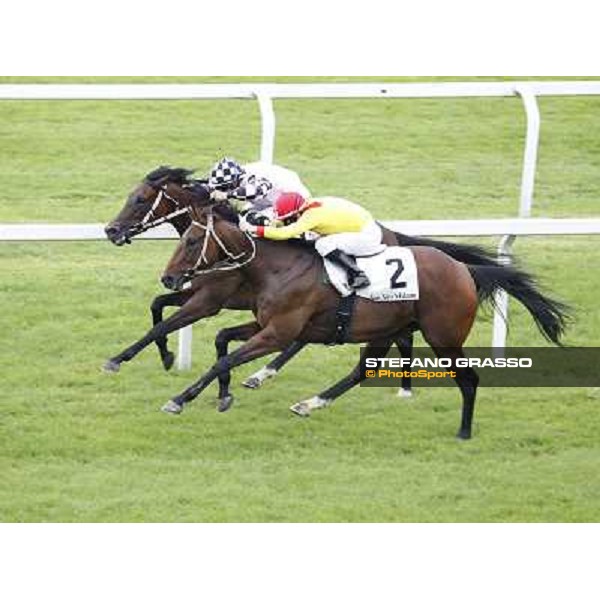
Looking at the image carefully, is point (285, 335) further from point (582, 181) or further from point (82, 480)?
point (582, 181)

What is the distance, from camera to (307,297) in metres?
10.9

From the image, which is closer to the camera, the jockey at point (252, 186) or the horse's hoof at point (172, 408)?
the horse's hoof at point (172, 408)

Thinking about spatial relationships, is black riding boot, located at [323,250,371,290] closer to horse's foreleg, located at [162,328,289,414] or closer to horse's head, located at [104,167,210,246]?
horse's foreleg, located at [162,328,289,414]

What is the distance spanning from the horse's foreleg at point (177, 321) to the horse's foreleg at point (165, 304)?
323 mm

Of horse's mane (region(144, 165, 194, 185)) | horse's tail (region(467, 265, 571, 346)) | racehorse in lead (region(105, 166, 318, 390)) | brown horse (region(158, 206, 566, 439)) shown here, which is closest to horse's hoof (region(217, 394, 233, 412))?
brown horse (region(158, 206, 566, 439))

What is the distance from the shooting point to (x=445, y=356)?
11109 mm

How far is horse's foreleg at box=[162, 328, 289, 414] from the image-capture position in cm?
1072

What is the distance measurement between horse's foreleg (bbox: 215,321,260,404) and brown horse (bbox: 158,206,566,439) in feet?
0.09

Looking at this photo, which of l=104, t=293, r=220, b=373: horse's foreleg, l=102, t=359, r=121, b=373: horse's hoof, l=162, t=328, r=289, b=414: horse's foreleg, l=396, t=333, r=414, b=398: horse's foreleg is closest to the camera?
l=162, t=328, r=289, b=414: horse's foreleg

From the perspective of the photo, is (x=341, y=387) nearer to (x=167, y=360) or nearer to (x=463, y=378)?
(x=463, y=378)

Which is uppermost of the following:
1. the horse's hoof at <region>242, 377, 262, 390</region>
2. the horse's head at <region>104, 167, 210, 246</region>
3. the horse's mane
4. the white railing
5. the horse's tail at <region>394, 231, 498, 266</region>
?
the horse's mane

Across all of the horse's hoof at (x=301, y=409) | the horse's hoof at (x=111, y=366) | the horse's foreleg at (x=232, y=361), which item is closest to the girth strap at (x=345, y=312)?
the horse's foreleg at (x=232, y=361)

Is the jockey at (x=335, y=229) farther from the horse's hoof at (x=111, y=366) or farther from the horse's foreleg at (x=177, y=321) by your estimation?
the horse's hoof at (x=111, y=366)

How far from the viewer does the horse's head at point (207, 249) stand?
35.3 ft
